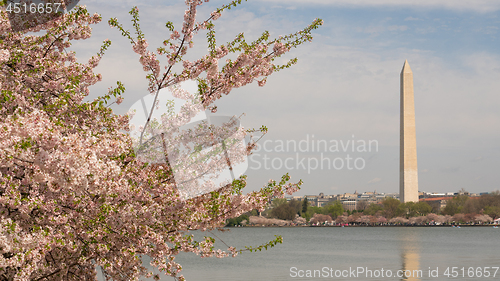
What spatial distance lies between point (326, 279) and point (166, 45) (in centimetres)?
2372

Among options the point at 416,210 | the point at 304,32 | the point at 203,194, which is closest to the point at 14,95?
the point at 203,194

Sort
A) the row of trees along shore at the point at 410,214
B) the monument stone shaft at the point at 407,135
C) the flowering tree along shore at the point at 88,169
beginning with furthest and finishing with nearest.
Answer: the row of trees along shore at the point at 410,214 → the monument stone shaft at the point at 407,135 → the flowering tree along shore at the point at 88,169

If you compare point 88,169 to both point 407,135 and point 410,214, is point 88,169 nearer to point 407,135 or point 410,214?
point 407,135

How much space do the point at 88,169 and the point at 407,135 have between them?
6876 centimetres

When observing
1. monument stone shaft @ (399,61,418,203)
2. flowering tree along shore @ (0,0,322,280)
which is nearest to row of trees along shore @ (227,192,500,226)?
monument stone shaft @ (399,61,418,203)

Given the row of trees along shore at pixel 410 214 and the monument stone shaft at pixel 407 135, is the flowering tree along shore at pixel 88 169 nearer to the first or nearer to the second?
the monument stone shaft at pixel 407 135

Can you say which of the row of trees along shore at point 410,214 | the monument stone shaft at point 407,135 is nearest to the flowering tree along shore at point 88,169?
the monument stone shaft at point 407,135

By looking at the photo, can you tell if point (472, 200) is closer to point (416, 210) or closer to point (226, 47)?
point (416, 210)

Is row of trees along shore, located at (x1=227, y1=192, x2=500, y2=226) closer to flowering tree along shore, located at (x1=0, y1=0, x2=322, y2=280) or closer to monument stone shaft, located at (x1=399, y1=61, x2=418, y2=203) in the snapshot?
monument stone shaft, located at (x1=399, y1=61, x2=418, y2=203)

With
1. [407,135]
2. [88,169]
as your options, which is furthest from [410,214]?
[88,169]

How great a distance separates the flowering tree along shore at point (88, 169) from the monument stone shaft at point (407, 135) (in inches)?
2513

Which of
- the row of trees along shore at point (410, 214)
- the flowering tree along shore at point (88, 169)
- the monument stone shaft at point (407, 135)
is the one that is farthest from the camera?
the row of trees along shore at point (410, 214)

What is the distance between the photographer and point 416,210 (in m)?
106

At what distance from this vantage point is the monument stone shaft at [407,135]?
6750cm
